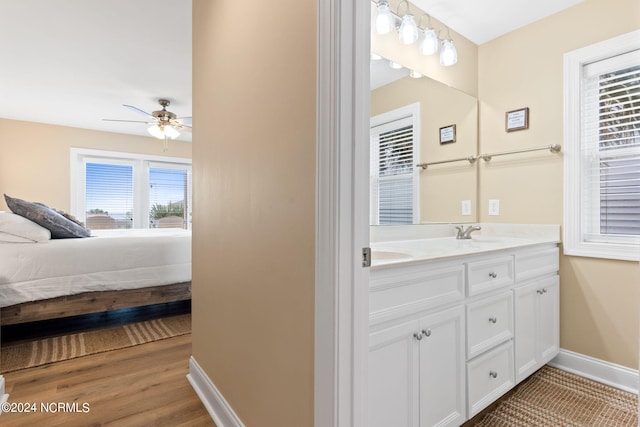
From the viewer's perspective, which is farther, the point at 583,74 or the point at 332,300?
Result: the point at 583,74

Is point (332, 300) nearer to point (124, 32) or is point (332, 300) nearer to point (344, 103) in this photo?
point (344, 103)

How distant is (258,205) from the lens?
3.98 ft

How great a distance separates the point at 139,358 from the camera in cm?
218

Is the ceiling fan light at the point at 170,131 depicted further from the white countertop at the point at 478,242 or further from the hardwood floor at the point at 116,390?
the white countertop at the point at 478,242

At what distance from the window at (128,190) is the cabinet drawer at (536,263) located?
5701mm

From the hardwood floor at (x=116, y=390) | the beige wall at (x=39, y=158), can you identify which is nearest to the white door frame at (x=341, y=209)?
the hardwood floor at (x=116, y=390)

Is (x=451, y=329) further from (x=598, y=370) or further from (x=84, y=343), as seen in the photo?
(x=84, y=343)

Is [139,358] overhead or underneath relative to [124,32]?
underneath

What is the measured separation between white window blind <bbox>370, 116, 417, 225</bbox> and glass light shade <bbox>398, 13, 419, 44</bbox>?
492 mm

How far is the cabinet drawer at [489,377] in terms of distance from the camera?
1416 mm

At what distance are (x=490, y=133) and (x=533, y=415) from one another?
6.25ft

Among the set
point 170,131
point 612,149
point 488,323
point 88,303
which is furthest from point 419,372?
point 170,131

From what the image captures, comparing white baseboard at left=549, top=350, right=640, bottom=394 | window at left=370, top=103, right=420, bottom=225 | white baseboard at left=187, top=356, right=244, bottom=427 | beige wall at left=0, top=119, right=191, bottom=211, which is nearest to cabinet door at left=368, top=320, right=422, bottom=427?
white baseboard at left=187, top=356, right=244, bottom=427

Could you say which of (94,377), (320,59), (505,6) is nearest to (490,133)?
(505,6)
